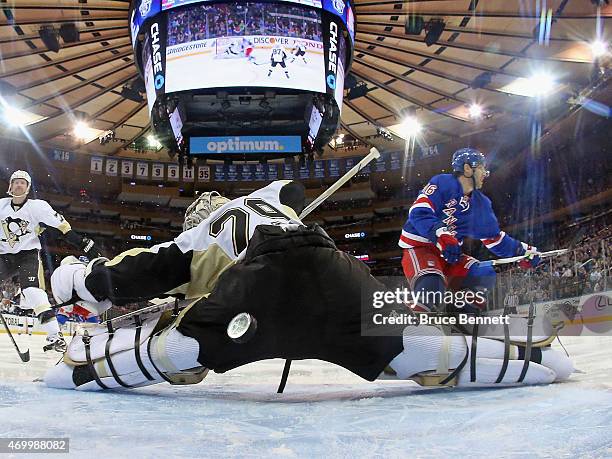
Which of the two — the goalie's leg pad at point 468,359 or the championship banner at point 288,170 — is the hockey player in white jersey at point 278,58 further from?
the championship banner at point 288,170

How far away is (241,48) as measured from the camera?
789 cm

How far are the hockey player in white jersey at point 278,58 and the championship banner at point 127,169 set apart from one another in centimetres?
1177

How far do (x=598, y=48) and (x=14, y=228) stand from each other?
980 cm

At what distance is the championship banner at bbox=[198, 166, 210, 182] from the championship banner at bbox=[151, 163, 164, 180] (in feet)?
4.41

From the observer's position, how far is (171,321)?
1.73 m

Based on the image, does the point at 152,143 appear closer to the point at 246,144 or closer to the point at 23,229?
the point at 246,144

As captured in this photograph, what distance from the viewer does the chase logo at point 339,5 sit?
768 cm

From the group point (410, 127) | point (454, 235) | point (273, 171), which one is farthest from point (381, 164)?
point (454, 235)

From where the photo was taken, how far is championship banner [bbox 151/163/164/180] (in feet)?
61.4

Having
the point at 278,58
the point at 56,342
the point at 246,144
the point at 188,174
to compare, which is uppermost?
the point at 188,174

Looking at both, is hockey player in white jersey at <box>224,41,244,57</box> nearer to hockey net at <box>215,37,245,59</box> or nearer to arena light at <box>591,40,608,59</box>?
hockey net at <box>215,37,245,59</box>

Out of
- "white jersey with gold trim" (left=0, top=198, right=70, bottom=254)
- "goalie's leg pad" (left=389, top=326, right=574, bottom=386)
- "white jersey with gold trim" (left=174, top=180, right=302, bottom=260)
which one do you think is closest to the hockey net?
"white jersey with gold trim" (left=0, top=198, right=70, bottom=254)

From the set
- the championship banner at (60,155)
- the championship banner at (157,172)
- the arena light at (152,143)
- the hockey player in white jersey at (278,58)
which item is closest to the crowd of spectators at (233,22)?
the hockey player in white jersey at (278,58)

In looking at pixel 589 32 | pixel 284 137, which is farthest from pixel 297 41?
pixel 589 32
